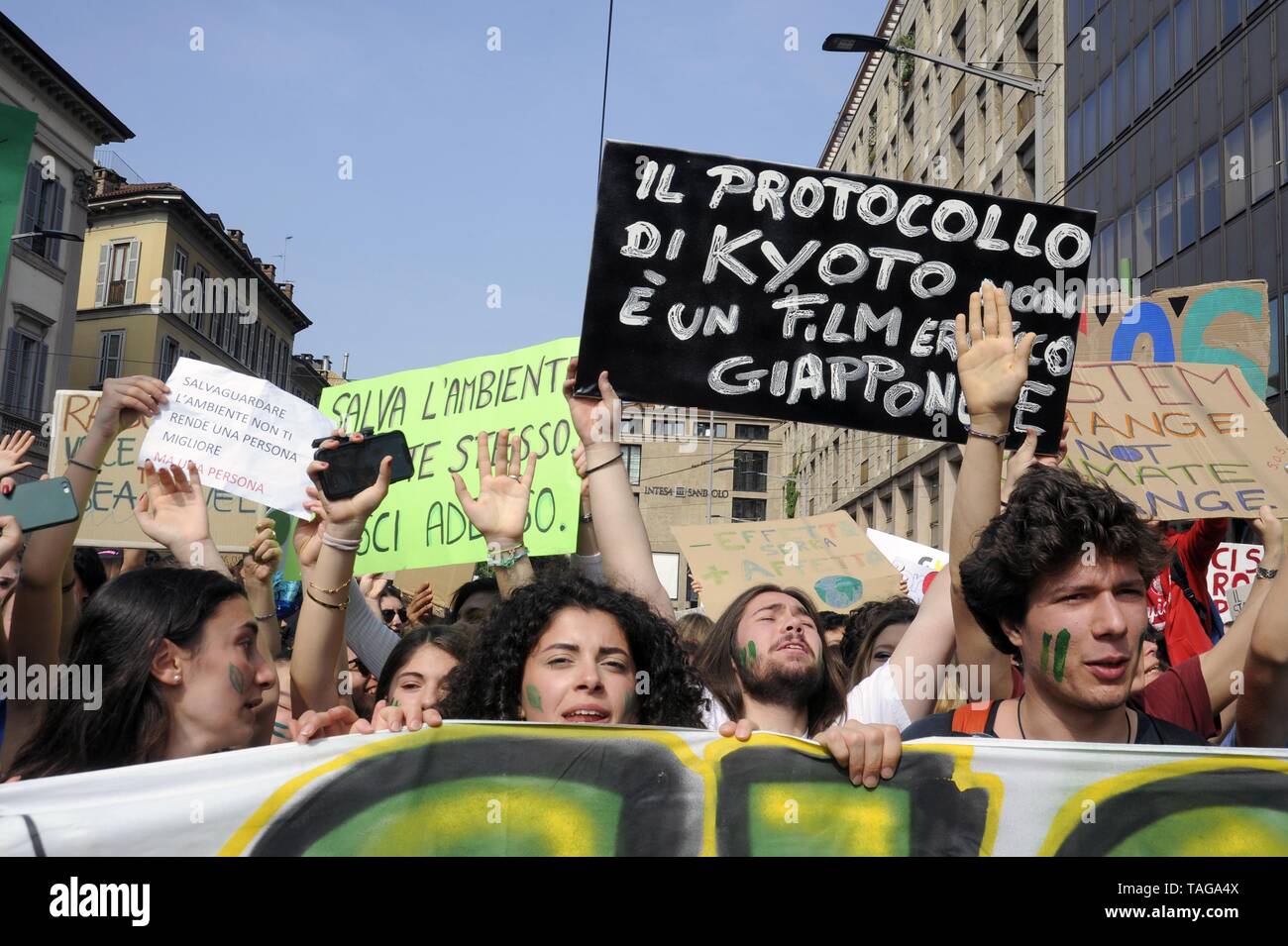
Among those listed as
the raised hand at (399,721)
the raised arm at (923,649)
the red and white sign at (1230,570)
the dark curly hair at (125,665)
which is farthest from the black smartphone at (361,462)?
the red and white sign at (1230,570)

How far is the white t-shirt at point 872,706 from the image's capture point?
3.43m

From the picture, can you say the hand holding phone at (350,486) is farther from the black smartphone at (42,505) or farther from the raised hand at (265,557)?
the black smartphone at (42,505)

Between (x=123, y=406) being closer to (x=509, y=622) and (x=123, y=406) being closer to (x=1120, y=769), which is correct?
(x=509, y=622)

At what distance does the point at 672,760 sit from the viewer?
7.88ft

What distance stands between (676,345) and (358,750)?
1.86 meters

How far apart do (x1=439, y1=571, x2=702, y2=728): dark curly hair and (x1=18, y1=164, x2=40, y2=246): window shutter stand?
1134 inches

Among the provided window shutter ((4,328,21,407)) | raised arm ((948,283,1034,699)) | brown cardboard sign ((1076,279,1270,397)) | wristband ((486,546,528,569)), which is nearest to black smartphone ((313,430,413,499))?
wristband ((486,546,528,569))

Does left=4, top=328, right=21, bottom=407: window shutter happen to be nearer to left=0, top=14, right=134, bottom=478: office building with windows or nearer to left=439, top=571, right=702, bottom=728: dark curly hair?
left=0, top=14, right=134, bottom=478: office building with windows

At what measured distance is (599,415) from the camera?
370cm

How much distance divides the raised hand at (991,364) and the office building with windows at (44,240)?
28087mm

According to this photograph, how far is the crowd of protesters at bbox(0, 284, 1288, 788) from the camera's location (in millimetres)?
2631

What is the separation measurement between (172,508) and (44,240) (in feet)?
92.1
